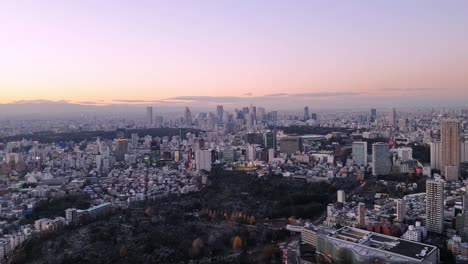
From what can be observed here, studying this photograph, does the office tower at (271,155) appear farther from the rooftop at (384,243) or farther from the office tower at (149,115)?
the office tower at (149,115)

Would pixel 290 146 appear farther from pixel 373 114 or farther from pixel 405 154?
pixel 373 114

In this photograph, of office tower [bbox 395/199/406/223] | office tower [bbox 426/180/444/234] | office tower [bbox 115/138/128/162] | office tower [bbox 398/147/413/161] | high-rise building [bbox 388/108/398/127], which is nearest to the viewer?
office tower [bbox 426/180/444/234]

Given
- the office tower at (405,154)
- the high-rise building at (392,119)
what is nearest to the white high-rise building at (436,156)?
the office tower at (405,154)

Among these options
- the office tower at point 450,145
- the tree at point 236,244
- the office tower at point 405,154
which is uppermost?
the office tower at point 450,145

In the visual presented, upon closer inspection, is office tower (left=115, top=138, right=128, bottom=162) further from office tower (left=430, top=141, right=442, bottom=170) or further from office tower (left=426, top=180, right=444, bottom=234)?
office tower (left=426, top=180, right=444, bottom=234)

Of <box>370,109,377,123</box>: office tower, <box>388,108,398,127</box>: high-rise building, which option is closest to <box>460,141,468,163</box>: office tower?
<box>388,108,398,127</box>: high-rise building
